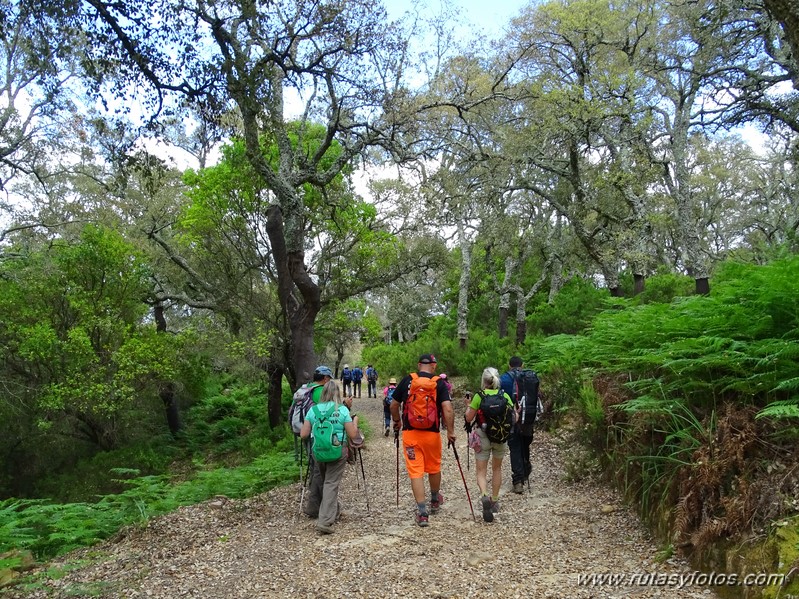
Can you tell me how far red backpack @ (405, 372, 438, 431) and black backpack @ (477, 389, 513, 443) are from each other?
586 millimetres

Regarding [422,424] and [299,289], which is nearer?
[422,424]

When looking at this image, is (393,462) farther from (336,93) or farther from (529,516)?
(336,93)

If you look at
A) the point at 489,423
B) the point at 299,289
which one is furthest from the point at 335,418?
the point at 299,289

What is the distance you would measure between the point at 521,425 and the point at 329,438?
9.19ft

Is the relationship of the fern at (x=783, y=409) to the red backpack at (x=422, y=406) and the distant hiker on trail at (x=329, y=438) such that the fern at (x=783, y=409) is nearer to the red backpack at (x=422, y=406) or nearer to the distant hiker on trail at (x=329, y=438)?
the red backpack at (x=422, y=406)

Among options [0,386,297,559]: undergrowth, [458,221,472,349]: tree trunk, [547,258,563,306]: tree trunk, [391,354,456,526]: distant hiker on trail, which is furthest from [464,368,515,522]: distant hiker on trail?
[547,258,563,306]: tree trunk

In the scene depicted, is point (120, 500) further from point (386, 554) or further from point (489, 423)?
point (489, 423)

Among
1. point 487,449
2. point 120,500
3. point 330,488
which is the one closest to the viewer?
point 330,488

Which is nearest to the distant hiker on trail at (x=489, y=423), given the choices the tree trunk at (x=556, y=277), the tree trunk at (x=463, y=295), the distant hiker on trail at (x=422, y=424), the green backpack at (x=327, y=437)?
the distant hiker on trail at (x=422, y=424)

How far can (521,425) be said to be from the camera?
698 cm

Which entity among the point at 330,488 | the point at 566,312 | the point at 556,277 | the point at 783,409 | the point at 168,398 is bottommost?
the point at 330,488

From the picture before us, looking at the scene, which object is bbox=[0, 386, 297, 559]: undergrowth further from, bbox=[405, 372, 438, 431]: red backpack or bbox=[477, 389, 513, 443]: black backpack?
bbox=[477, 389, 513, 443]: black backpack

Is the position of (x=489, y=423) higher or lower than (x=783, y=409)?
lower

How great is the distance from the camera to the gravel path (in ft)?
13.6
